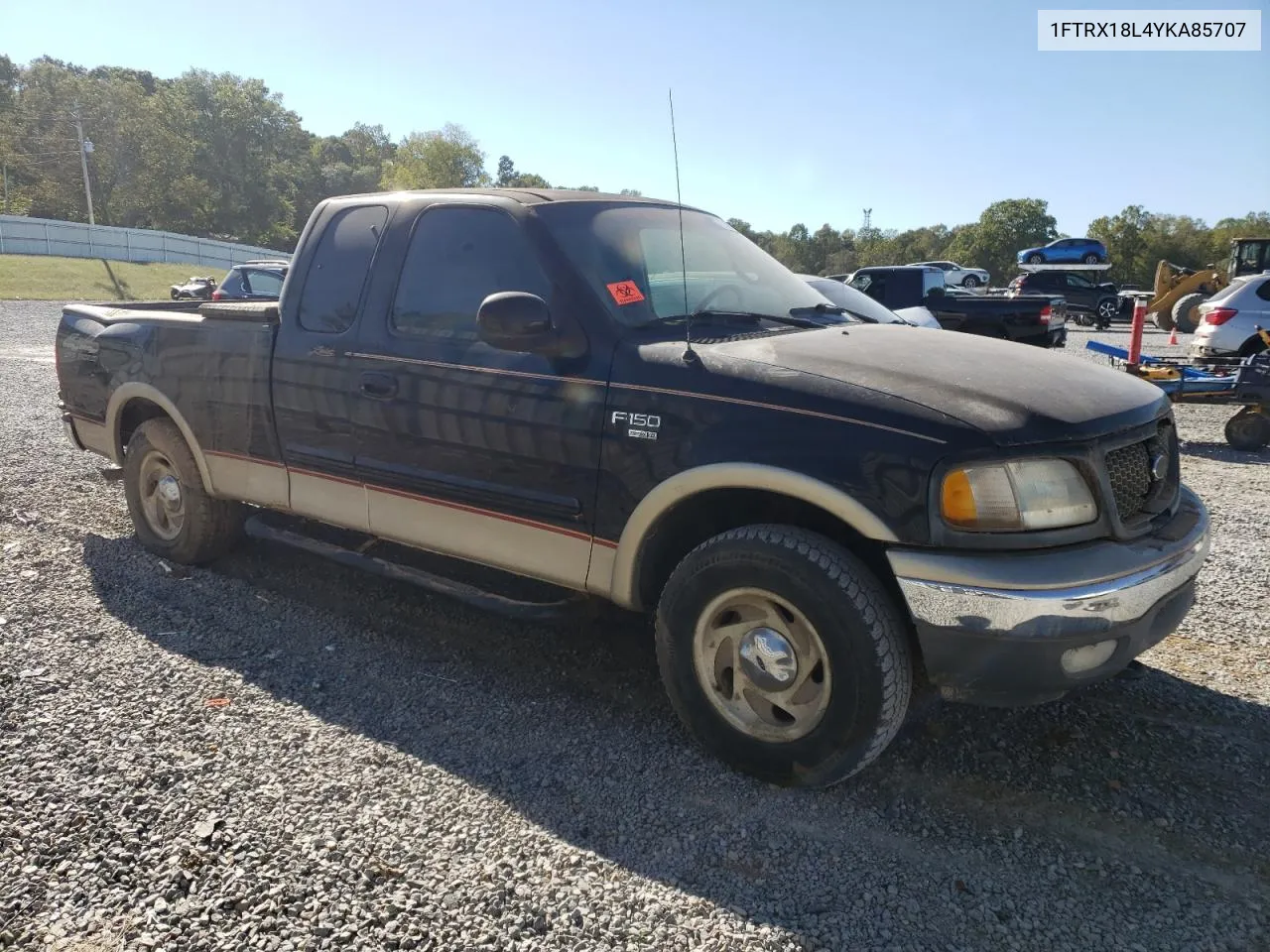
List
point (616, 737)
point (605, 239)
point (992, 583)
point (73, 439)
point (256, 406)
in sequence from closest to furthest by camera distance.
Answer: point (992, 583)
point (616, 737)
point (605, 239)
point (256, 406)
point (73, 439)

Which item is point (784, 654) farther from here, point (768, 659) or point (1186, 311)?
point (1186, 311)

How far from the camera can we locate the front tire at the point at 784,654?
276cm

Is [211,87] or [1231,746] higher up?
[211,87]

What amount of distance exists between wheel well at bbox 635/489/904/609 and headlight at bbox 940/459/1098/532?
0.27 meters

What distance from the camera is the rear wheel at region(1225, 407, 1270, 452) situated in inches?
340

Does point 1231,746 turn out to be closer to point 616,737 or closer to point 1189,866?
point 1189,866

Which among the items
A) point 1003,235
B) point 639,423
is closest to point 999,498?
point 639,423

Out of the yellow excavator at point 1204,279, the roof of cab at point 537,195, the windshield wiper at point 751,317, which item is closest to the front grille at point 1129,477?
the windshield wiper at point 751,317

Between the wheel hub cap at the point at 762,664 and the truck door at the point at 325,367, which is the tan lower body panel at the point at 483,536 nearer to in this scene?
the truck door at the point at 325,367

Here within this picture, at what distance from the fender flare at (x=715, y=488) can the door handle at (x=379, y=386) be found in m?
1.26

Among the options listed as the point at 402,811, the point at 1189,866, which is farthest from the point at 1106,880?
the point at 402,811

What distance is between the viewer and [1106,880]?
2.58m

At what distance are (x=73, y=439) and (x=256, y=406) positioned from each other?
2.12m

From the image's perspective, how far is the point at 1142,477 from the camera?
9.84 feet
